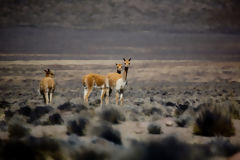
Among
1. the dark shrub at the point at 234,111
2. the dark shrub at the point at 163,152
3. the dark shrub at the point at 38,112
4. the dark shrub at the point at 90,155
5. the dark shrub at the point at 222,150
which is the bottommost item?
the dark shrub at the point at 38,112


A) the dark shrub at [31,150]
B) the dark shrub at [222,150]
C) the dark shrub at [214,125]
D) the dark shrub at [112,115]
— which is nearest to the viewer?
the dark shrub at [31,150]

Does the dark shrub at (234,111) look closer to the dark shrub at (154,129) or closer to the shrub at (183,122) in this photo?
the shrub at (183,122)

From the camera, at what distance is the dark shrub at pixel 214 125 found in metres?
13.2

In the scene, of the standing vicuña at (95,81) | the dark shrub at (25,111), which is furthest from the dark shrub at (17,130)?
the standing vicuña at (95,81)

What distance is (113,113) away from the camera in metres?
16.4

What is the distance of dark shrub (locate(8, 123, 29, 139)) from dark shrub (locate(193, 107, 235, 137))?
564cm

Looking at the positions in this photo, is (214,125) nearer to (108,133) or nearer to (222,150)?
(108,133)

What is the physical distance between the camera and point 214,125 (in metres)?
13.4

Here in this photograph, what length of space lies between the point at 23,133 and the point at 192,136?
5479mm

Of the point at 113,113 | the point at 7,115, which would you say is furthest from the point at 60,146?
the point at 7,115

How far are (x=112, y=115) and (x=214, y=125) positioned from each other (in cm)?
455

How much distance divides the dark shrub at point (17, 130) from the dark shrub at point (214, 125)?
5.64 m

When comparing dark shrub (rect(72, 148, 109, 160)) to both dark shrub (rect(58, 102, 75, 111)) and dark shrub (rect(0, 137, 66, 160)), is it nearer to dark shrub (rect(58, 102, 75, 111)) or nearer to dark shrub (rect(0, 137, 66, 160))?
dark shrub (rect(0, 137, 66, 160))

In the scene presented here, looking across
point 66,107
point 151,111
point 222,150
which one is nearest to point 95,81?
point 66,107
